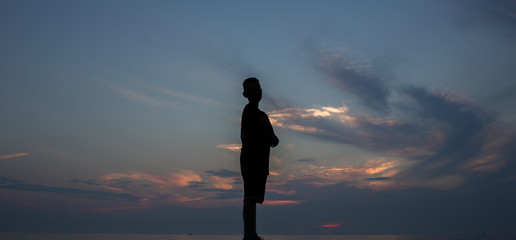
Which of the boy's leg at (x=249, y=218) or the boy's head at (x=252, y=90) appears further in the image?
the boy's head at (x=252, y=90)

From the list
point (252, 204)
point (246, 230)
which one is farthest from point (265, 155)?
point (246, 230)

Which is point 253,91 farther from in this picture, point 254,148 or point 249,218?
point 249,218

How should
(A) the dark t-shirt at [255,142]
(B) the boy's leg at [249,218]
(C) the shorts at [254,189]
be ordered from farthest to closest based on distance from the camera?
1. (A) the dark t-shirt at [255,142]
2. (C) the shorts at [254,189]
3. (B) the boy's leg at [249,218]

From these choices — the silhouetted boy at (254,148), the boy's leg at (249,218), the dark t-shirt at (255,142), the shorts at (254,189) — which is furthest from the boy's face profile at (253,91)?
the boy's leg at (249,218)

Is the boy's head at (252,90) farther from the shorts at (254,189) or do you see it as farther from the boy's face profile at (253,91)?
the shorts at (254,189)

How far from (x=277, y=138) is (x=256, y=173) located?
66 cm

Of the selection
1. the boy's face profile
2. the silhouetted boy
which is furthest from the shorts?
the boy's face profile

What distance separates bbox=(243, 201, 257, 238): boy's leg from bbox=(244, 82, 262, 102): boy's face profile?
164cm

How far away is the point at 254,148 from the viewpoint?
6.36m

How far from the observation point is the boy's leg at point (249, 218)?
6.05 m

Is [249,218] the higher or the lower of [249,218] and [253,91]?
the lower

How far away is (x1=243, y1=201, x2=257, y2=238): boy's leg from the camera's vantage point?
605cm

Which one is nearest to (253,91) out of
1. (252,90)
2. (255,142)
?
(252,90)

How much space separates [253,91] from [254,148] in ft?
2.98
